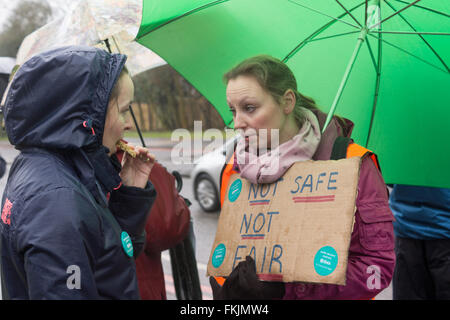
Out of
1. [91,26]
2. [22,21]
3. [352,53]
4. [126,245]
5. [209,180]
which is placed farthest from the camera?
[209,180]

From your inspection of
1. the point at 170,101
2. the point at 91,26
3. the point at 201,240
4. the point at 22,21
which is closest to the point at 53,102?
the point at 91,26

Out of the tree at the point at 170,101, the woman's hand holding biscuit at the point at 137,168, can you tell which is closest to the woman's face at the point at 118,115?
the woman's hand holding biscuit at the point at 137,168

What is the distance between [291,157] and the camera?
1737mm

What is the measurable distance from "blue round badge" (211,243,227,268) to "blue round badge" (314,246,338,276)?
15.3 inches

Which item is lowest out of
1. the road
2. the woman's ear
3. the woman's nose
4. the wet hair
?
the road

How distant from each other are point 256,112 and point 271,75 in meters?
0.16

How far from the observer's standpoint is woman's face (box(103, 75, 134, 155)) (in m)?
1.47

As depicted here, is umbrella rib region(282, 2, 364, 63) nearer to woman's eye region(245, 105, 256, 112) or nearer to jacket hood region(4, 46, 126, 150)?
woman's eye region(245, 105, 256, 112)

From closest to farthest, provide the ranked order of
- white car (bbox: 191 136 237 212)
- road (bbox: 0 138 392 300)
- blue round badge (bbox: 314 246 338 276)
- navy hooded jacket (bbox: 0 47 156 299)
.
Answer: navy hooded jacket (bbox: 0 47 156 299) < blue round badge (bbox: 314 246 338 276) < road (bbox: 0 138 392 300) < white car (bbox: 191 136 237 212)

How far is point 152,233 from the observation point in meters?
2.14

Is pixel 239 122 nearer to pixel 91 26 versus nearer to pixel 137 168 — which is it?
pixel 137 168

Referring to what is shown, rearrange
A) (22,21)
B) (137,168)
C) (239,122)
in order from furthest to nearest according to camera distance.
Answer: (22,21)
(239,122)
(137,168)

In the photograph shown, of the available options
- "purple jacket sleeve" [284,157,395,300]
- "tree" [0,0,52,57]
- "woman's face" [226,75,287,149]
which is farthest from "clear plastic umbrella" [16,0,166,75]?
"tree" [0,0,52,57]

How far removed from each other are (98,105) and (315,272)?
83 cm
